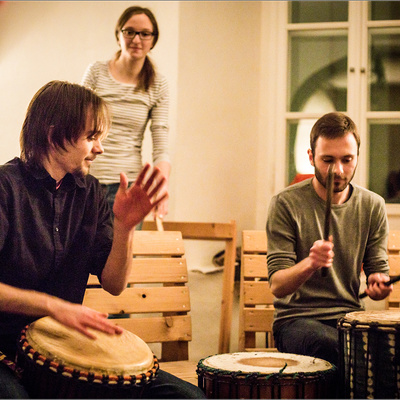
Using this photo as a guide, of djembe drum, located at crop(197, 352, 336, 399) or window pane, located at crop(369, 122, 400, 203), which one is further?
window pane, located at crop(369, 122, 400, 203)

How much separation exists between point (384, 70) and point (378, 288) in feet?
11.0

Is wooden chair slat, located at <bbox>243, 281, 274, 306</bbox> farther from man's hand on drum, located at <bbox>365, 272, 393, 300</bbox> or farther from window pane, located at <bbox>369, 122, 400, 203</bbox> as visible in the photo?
window pane, located at <bbox>369, 122, 400, 203</bbox>

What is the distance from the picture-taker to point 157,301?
2463 mm

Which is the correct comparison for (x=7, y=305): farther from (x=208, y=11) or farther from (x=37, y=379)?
(x=208, y=11)

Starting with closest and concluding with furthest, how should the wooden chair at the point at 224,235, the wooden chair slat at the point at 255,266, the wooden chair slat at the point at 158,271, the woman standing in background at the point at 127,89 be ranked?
the wooden chair slat at the point at 158,271, the wooden chair slat at the point at 255,266, the woman standing in background at the point at 127,89, the wooden chair at the point at 224,235

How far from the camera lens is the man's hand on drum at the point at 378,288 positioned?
2.06 metres

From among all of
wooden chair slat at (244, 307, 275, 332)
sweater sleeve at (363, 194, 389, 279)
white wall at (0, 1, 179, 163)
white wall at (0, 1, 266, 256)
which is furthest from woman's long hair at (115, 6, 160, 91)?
white wall at (0, 1, 179, 163)

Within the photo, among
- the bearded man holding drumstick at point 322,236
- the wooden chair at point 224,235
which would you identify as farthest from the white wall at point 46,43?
the bearded man holding drumstick at point 322,236

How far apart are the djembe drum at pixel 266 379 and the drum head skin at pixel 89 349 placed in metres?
0.24

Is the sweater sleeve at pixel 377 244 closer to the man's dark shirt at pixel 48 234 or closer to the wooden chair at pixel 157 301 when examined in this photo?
the wooden chair at pixel 157 301

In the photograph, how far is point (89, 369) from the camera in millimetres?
1438

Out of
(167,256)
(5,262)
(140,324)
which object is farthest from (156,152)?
(5,262)

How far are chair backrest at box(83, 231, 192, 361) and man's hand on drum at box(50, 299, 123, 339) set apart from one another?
2.90 ft

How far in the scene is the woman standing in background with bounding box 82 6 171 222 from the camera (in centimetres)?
316
